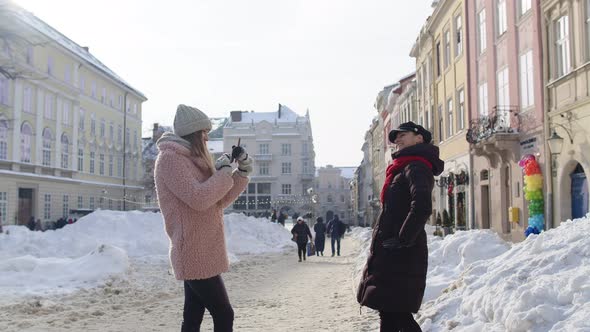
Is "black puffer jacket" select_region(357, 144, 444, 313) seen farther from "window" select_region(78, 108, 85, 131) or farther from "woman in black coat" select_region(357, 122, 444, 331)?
"window" select_region(78, 108, 85, 131)

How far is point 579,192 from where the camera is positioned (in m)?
15.0

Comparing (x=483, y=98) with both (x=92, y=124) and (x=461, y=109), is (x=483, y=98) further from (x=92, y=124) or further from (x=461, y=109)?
(x=92, y=124)

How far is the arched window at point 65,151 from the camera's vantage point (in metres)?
45.7

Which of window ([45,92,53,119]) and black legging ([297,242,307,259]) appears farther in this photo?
window ([45,92,53,119])

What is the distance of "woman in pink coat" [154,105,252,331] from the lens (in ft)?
11.4

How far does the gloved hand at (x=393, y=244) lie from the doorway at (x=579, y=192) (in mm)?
12613

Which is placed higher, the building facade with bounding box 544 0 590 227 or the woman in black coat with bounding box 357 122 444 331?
the building facade with bounding box 544 0 590 227

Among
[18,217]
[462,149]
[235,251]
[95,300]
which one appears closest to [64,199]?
[18,217]

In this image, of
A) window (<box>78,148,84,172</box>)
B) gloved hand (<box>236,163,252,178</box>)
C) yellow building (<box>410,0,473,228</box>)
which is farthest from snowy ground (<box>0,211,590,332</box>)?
window (<box>78,148,84,172</box>)

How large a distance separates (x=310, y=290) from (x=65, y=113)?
3967 centimetres

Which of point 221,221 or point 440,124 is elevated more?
point 440,124

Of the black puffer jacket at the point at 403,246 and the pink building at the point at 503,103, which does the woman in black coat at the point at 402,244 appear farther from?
the pink building at the point at 503,103

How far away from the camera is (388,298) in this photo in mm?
3746

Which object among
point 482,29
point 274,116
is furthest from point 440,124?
point 274,116
